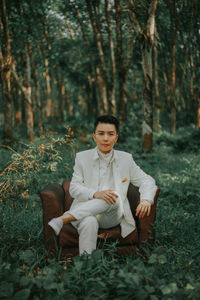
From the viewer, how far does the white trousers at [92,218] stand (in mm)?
2814

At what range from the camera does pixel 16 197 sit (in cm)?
427

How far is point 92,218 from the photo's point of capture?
2.88 metres

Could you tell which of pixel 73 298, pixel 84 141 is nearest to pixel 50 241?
pixel 73 298

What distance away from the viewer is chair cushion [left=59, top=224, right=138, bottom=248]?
10.1 feet

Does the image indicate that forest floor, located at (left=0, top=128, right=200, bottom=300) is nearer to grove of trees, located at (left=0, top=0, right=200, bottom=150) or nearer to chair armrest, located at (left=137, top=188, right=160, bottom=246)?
chair armrest, located at (left=137, top=188, right=160, bottom=246)

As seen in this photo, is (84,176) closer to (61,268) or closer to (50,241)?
(50,241)

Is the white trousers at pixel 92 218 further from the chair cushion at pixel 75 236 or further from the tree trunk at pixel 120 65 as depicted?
the tree trunk at pixel 120 65

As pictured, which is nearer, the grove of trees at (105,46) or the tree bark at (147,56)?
the tree bark at (147,56)

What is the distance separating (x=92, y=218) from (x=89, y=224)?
0.08 m

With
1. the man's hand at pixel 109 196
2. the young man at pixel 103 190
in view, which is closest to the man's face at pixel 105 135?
the young man at pixel 103 190

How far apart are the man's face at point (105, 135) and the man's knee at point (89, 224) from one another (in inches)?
31.0

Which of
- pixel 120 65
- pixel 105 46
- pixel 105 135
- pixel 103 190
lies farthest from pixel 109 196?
pixel 105 46

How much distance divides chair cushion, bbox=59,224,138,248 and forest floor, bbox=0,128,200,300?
18 cm

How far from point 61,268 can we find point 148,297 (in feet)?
2.64
